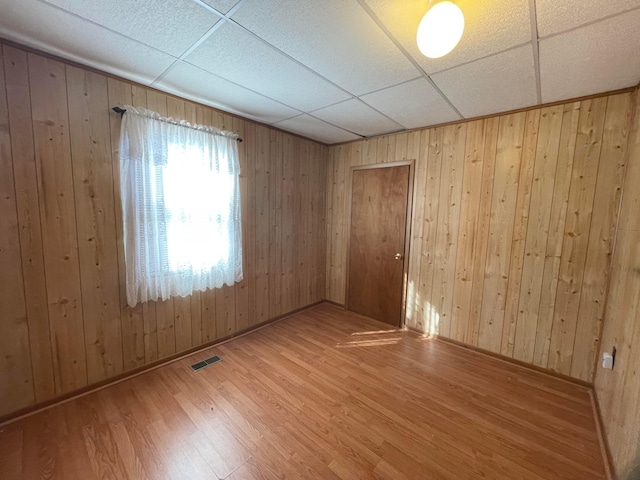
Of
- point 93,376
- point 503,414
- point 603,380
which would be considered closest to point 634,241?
point 603,380

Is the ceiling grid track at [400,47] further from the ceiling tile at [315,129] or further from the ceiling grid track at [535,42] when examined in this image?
the ceiling tile at [315,129]

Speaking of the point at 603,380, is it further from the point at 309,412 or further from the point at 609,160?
the point at 309,412

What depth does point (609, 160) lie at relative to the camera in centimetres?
198

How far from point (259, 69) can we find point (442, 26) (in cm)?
121

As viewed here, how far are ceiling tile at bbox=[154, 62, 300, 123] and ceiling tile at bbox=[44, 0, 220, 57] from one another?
30cm

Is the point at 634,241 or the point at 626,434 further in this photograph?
the point at 634,241

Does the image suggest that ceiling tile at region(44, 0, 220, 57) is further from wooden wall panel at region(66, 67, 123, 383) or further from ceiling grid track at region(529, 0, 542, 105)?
ceiling grid track at region(529, 0, 542, 105)

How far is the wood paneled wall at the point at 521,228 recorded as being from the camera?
6.68 ft

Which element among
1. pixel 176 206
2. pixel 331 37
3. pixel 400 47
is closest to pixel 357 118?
pixel 400 47

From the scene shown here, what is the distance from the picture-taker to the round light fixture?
1084 millimetres

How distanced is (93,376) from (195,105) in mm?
2478

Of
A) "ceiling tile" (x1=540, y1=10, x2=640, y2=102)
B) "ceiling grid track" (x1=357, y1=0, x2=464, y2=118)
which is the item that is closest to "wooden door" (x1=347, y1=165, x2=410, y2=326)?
"ceiling grid track" (x1=357, y1=0, x2=464, y2=118)

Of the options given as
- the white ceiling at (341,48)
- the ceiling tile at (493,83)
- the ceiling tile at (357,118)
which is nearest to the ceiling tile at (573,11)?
the white ceiling at (341,48)

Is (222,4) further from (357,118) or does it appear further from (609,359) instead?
(609,359)
